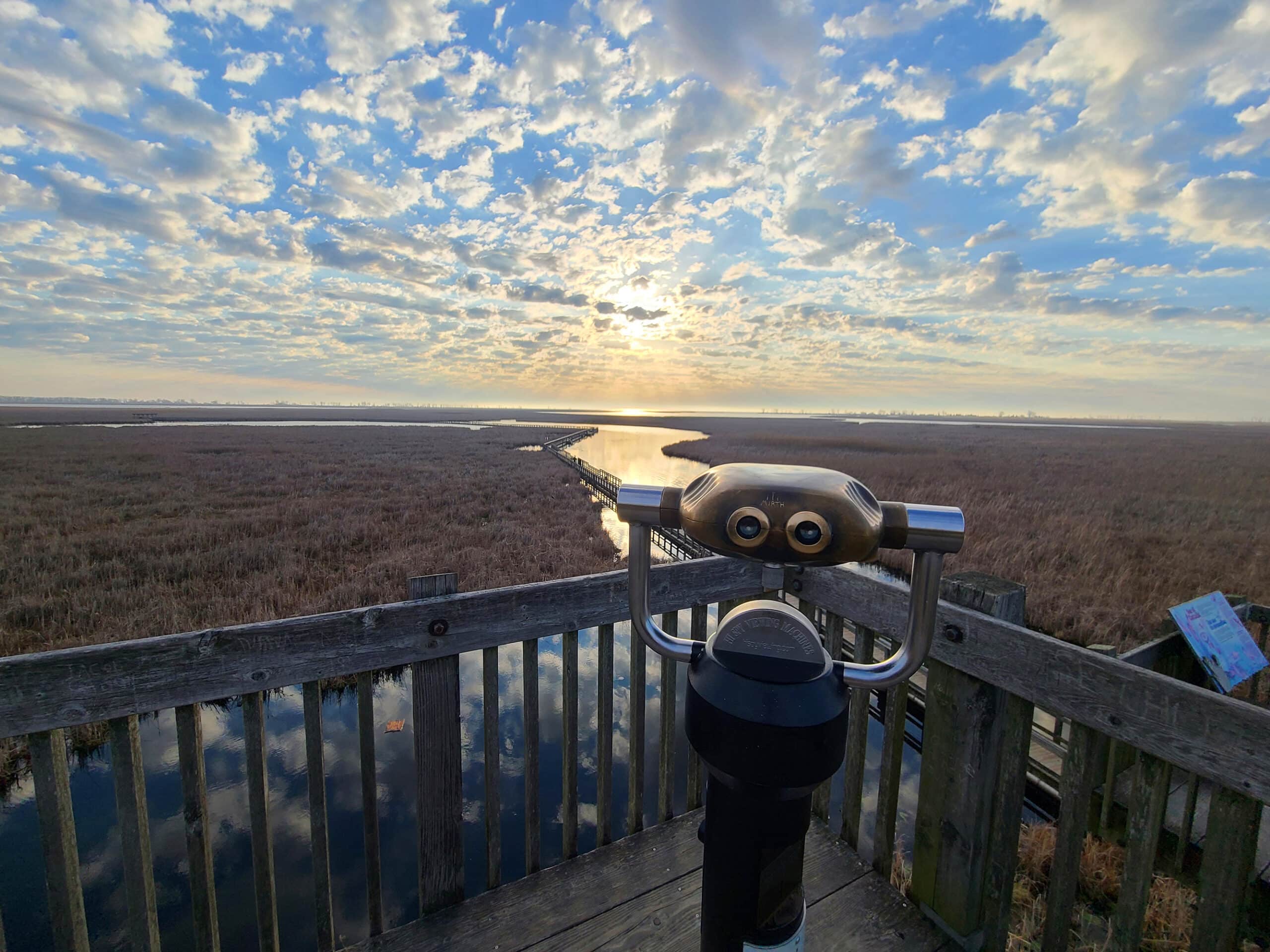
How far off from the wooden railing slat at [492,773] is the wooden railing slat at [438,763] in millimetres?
98

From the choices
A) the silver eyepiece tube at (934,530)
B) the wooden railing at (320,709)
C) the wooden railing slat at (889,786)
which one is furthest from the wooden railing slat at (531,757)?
the silver eyepiece tube at (934,530)

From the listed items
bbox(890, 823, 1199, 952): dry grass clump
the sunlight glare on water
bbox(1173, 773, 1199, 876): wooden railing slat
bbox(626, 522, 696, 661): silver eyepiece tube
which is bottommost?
the sunlight glare on water

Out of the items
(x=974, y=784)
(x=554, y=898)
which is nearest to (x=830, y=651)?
(x=974, y=784)

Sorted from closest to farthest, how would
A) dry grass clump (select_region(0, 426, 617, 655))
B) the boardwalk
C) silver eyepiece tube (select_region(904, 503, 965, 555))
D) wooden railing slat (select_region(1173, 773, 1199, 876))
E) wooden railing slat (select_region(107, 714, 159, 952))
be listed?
1. silver eyepiece tube (select_region(904, 503, 965, 555))
2. wooden railing slat (select_region(107, 714, 159, 952))
3. the boardwalk
4. wooden railing slat (select_region(1173, 773, 1199, 876))
5. dry grass clump (select_region(0, 426, 617, 655))

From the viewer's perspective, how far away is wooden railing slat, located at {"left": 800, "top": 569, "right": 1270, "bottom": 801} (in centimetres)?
122

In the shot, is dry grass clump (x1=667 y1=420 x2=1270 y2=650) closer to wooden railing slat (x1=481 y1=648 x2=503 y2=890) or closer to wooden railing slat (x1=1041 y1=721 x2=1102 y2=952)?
wooden railing slat (x1=1041 y1=721 x2=1102 y2=952)

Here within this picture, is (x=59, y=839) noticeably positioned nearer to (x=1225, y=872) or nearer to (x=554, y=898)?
(x=554, y=898)

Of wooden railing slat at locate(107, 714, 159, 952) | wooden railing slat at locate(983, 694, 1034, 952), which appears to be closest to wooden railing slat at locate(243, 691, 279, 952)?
wooden railing slat at locate(107, 714, 159, 952)

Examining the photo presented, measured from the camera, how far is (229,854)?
457cm

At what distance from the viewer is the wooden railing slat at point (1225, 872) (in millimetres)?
1317

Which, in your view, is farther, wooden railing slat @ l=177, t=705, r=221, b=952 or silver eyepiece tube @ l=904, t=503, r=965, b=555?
wooden railing slat @ l=177, t=705, r=221, b=952

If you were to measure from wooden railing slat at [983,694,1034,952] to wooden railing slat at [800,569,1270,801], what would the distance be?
16 cm

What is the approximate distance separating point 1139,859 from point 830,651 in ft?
3.81

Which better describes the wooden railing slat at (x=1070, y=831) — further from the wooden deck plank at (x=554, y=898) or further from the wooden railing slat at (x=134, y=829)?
the wooden railing slat at (x=134, y=829)
